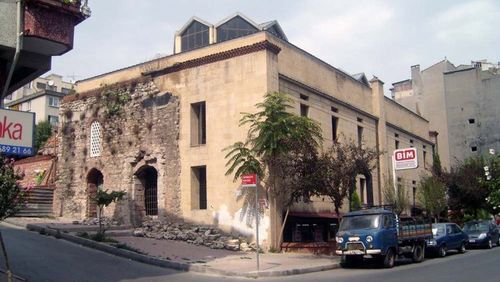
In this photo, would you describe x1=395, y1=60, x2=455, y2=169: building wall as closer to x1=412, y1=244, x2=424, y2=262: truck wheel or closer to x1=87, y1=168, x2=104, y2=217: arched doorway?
x1=412, y1=244, x2=424, y2=262: truck wheel

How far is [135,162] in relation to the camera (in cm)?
2684

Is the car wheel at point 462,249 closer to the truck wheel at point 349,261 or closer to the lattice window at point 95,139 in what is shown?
the truck wheel at point 349,261

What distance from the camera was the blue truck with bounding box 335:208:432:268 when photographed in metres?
17.4

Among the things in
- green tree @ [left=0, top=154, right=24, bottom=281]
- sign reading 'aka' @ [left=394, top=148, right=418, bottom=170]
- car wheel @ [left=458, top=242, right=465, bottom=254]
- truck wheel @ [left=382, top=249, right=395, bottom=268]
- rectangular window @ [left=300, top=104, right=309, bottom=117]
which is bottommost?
car wheel @ [left=458, top=242, right=465, bottom=254]

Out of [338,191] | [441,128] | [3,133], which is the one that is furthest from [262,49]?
[441,128]

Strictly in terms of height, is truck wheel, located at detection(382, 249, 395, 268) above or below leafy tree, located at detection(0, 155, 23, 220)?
below

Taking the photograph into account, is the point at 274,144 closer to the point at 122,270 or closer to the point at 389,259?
the point at 389,259

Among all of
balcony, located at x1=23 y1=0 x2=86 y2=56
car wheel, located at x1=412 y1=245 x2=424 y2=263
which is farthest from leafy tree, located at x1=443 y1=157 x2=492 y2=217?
balcony, located at x1=23 y1=0 x2=86 y2=56

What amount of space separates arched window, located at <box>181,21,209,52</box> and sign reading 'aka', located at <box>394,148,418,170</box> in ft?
45.4

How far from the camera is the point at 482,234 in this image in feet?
87.7

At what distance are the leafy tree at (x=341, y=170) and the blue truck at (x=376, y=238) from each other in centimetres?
229

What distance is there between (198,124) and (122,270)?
438 inches

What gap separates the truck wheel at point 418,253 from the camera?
19812 mm

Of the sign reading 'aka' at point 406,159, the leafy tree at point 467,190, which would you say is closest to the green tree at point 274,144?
the sign reading 'aka' at point 406,159
